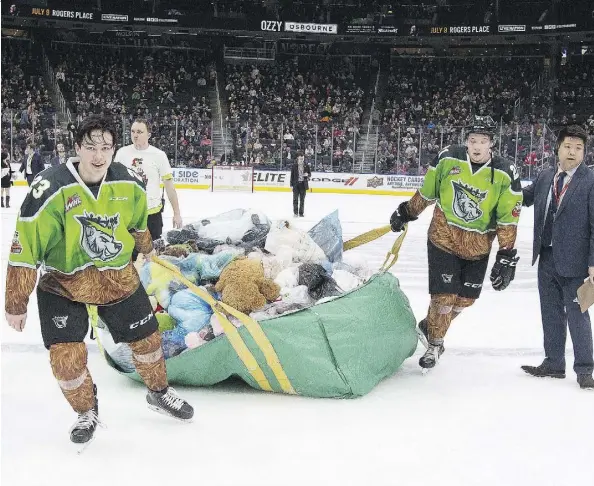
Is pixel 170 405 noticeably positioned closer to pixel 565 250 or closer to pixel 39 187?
pixel 39 187

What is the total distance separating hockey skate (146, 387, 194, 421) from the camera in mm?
3199

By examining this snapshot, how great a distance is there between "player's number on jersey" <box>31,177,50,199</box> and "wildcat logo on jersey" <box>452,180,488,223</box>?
224cm

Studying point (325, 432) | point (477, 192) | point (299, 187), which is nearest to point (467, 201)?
point (477, 192)

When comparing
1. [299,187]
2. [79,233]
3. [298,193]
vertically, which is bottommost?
[298,193]

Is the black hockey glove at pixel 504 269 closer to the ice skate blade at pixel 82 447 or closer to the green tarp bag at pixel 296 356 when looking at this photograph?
the green tarp bag at pixel 296 356

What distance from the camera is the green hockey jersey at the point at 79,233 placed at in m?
2.74

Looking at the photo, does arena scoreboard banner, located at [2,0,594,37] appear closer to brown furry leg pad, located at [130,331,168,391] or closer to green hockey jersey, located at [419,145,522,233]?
green hockey jersey, located at [419,145,522,233]

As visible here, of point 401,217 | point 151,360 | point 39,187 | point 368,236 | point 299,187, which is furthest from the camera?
point 299,187

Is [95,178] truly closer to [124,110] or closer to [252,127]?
[252,127]

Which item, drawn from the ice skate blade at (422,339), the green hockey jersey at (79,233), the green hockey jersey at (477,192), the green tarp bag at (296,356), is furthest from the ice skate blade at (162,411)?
the green hockey jersey at (477,192)

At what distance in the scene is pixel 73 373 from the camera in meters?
2.92

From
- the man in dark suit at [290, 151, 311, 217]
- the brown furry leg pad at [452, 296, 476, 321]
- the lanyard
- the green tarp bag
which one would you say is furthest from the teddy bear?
the man in dark suit at [290, 151, 311, 217]

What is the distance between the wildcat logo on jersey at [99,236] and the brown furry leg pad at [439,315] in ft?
6.56

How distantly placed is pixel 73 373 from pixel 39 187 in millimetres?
749
